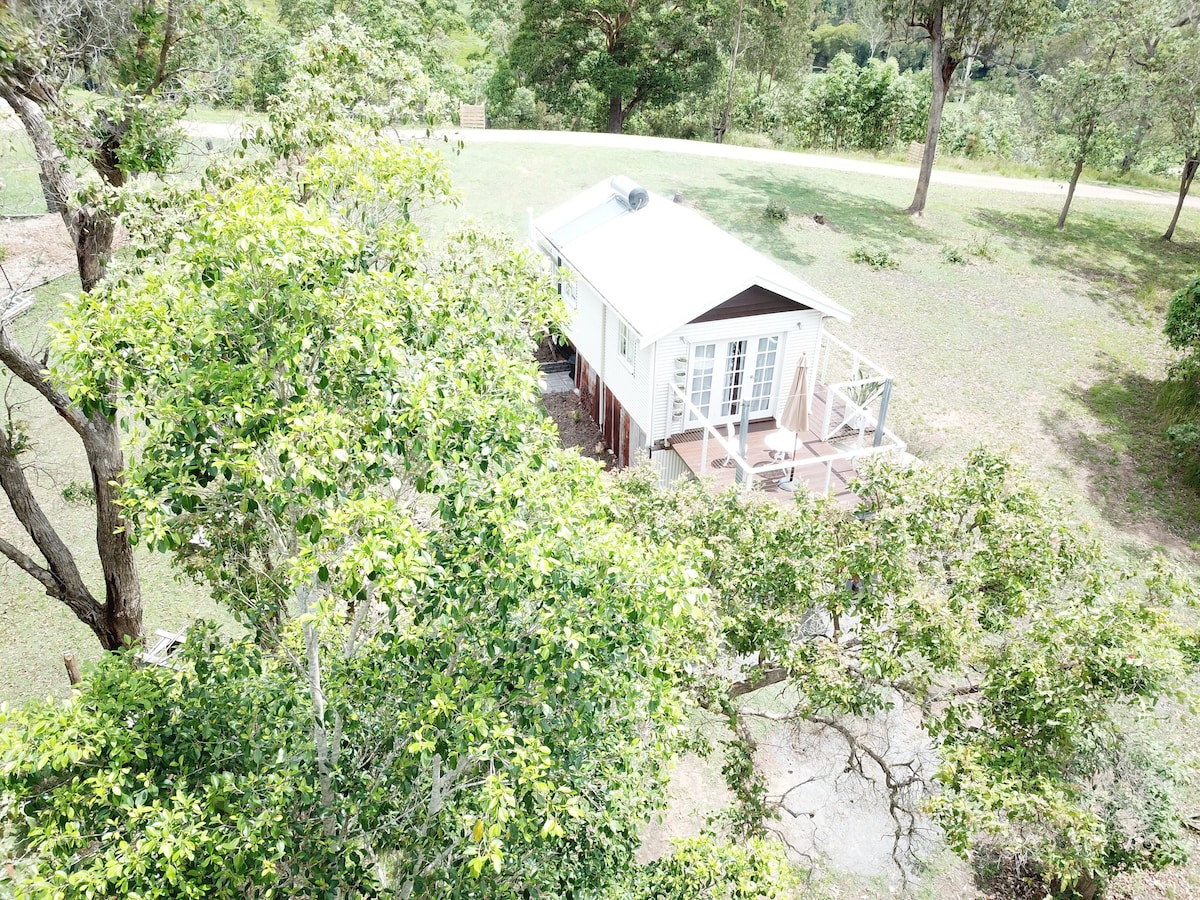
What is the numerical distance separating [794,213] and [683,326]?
64.7 ft

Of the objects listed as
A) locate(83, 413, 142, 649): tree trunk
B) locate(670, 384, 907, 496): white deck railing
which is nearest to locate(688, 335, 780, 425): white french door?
locate(670, 384, 907, 496): white deck railing

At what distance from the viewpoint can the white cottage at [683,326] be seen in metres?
18.0

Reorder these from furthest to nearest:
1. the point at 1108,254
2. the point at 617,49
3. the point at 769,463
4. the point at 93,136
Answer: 1. the point at 617,49
2. the point at 1108,254
3. the point at 769,463
4. the point at 93,136

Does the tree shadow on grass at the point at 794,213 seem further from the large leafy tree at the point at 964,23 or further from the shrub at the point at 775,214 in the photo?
the large leafy tree at the point at 964,23

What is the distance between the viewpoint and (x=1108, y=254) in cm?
3259

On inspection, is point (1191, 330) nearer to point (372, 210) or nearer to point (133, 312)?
point (372, 210)

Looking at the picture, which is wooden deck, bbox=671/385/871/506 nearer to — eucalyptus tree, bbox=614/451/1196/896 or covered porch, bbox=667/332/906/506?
covered porch, bbox=667/332/906/506

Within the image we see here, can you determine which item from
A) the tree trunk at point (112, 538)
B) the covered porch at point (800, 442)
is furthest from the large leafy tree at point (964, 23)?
the tree trunk at point (112, 538)

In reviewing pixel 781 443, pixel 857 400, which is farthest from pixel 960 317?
pixel 781 443

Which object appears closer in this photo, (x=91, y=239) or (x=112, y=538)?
(x=91, y=239)

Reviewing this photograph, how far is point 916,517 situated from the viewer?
9.19m

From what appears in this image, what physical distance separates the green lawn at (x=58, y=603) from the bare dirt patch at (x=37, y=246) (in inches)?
343

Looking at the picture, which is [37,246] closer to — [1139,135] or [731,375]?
[731,375]

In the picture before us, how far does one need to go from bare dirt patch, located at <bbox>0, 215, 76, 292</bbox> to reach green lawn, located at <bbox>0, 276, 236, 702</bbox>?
8710 mm
